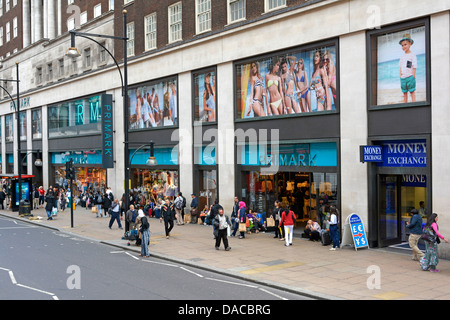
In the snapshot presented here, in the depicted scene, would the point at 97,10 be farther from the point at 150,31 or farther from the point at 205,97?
the point at 205,97

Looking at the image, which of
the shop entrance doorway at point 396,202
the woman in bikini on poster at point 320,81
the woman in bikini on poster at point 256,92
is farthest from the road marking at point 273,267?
the woman in bikini on poster at point 256,92

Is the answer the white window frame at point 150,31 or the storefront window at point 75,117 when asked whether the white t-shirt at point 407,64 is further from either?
the storefront window at point 75,117

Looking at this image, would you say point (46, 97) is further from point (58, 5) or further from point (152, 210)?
point (152, 210)

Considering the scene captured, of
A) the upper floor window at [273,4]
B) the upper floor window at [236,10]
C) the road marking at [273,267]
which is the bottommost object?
the road marking at [273,267]

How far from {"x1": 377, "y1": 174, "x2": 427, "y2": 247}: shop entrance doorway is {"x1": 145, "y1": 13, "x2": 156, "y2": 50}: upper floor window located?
1710 cm

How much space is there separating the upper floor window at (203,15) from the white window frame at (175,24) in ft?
5.30

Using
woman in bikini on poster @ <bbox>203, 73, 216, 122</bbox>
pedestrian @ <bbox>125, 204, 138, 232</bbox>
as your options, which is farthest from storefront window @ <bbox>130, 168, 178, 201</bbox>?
pedestrian @ <bbox>125, 204, 138, 232</bbox>

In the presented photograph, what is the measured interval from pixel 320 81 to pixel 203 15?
888 centimetres

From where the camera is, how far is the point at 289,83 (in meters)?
20.9

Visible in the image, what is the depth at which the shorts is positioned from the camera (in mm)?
16422

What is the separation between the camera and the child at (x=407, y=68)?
16.4 meters

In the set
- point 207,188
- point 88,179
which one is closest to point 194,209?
point 207,188

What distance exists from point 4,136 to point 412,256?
47749 mm

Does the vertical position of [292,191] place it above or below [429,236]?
above
